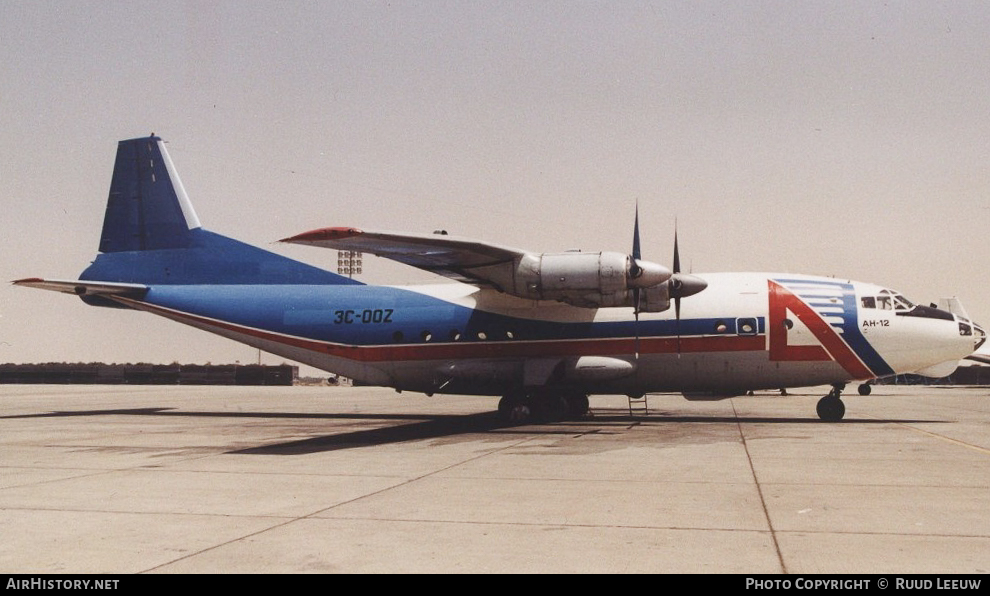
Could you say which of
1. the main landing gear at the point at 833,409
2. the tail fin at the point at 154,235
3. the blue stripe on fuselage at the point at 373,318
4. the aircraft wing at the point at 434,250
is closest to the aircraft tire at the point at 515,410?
the blue stripe on fuselage at the point at 373,318

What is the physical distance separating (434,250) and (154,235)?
12787 millimetres

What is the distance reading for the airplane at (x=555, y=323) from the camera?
21531 millimetres

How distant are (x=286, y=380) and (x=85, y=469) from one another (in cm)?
5974

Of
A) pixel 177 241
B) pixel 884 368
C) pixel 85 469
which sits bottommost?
pixel 85 469

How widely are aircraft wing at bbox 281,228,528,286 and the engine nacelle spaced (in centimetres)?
52

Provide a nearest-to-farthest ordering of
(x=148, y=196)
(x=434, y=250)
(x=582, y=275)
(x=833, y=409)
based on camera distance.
Result: (x=434, y=250), (x=582, y=275), (x=833, y=409), (x=148, y=196)

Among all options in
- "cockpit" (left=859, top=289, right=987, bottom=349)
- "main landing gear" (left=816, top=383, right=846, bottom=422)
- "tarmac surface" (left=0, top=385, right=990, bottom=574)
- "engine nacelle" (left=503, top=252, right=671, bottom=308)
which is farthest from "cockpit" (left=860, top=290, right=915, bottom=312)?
"engine nacelle" (left=503, top=252, right=671, bottom=308)

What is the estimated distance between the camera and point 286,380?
72.3m

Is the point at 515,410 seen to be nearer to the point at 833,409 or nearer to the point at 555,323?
the point at 555,323

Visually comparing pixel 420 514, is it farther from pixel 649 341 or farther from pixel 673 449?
pixel 649 341

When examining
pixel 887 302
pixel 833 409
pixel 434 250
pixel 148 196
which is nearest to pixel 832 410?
pixel 833 409

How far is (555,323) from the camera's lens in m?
23.7

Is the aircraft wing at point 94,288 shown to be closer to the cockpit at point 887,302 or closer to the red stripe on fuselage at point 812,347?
the red stripe on fuselage at point 812,347
